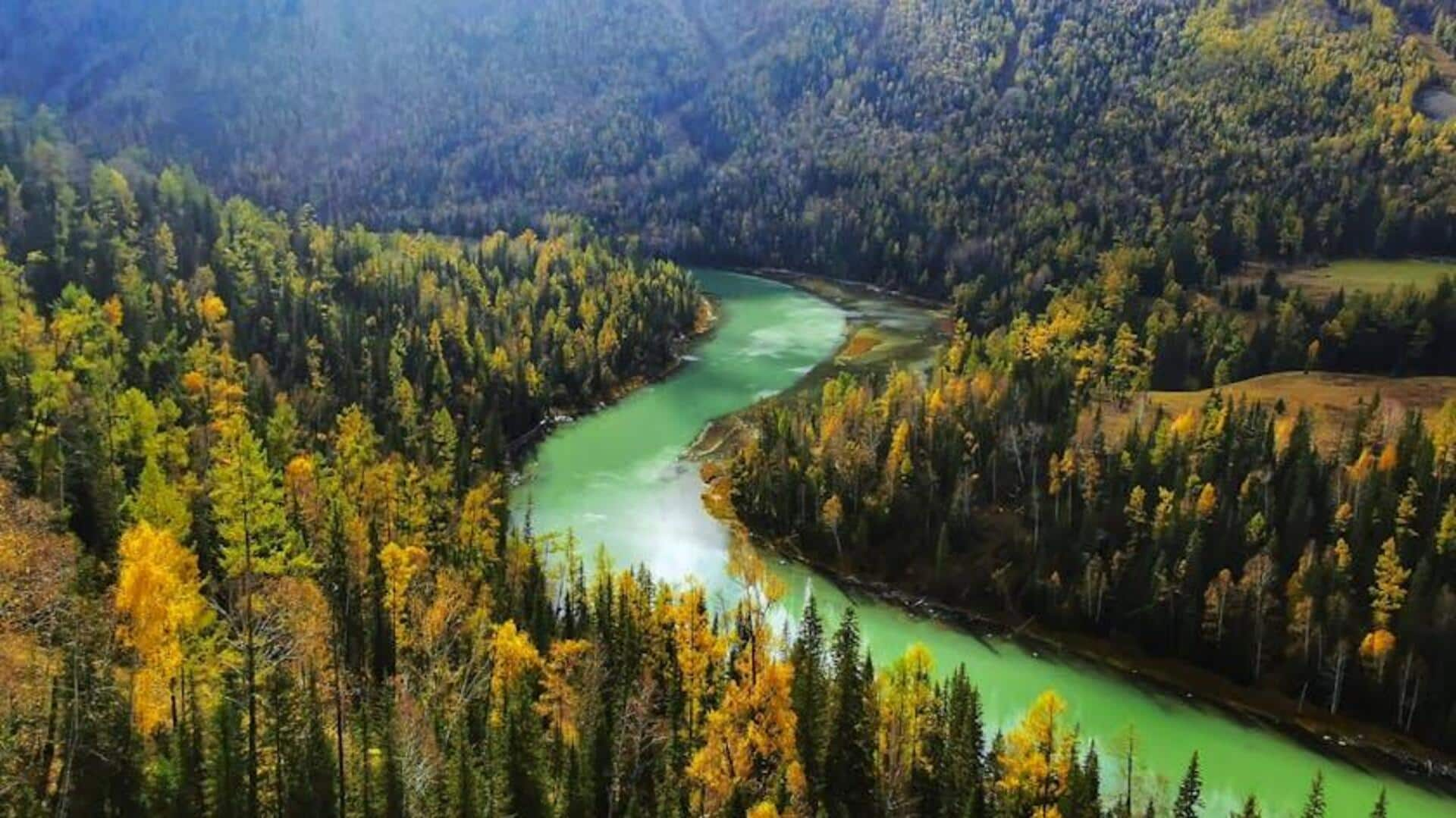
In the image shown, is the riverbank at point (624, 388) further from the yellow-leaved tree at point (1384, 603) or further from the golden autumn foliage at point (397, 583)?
the yellow-leaved tree at point (1384, 603)

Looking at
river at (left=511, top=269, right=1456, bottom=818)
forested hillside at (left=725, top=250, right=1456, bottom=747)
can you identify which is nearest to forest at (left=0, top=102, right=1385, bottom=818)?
river at (left=511, top=269, right=1456, bottom=818)

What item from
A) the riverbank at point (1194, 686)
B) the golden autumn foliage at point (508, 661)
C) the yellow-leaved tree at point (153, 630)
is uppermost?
the yellow-leaved tree at point (153, 630)

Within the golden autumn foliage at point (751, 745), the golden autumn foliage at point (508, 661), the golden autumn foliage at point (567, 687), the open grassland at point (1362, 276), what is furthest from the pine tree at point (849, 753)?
the open grassland at point (1362, 276)

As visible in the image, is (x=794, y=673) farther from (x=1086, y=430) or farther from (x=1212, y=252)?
(x=1212, y=252)

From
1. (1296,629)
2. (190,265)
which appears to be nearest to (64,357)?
Answer: (190,265)

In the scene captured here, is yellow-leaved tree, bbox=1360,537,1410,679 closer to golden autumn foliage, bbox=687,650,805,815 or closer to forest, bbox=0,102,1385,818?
forest, bbox=0,102,1385,818

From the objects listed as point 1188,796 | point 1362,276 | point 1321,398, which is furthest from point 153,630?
point 1362,276
